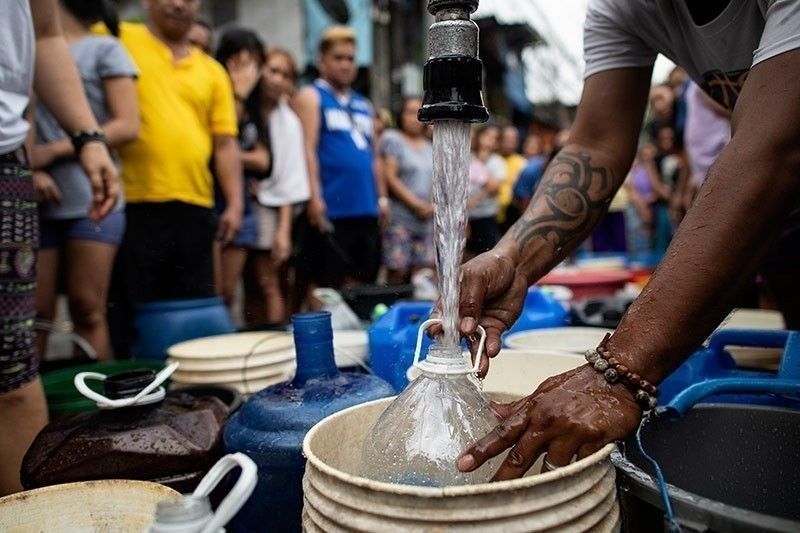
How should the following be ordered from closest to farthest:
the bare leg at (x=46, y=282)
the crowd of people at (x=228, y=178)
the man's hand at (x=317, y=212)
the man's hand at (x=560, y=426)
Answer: the man's hand at (x=560, y=426) < the bare leg at (x=46, y=282) < the crowd of people at (x=228, y=178) < the man's hand at (x=317, y=212)

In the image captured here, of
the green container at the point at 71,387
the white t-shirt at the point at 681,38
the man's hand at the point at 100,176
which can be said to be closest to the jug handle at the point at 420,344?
the white t-shirt at the point at 681,38

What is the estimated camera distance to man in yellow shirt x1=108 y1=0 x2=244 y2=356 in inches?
108

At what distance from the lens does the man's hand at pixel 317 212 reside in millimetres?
3908

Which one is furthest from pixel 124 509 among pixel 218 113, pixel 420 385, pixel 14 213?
pixel 218 113

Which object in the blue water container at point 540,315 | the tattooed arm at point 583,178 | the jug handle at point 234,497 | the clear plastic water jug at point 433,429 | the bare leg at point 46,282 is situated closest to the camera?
the jug handle at point 234,497

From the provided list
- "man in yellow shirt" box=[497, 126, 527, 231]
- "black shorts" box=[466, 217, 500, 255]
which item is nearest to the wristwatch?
"black shorts" box=[466, 217, 500, 255]

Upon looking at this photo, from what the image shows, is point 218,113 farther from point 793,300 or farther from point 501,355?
point 793,300

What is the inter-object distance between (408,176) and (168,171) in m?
2.54

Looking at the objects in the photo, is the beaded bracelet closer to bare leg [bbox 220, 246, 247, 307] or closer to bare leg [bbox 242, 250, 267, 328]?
bare leg [bbox 220, 246, 247, 307]

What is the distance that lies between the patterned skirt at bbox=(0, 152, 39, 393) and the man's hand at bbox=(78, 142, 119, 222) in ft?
0.95

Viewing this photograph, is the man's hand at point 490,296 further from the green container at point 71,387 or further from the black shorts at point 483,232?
the black shorts at point 483,232

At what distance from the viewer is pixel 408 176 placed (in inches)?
197

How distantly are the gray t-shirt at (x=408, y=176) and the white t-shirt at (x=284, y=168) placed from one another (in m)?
1.12

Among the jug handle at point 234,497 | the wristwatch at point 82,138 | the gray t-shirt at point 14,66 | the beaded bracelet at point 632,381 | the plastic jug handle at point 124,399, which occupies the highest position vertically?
the gray t-shirt at point 14,66
